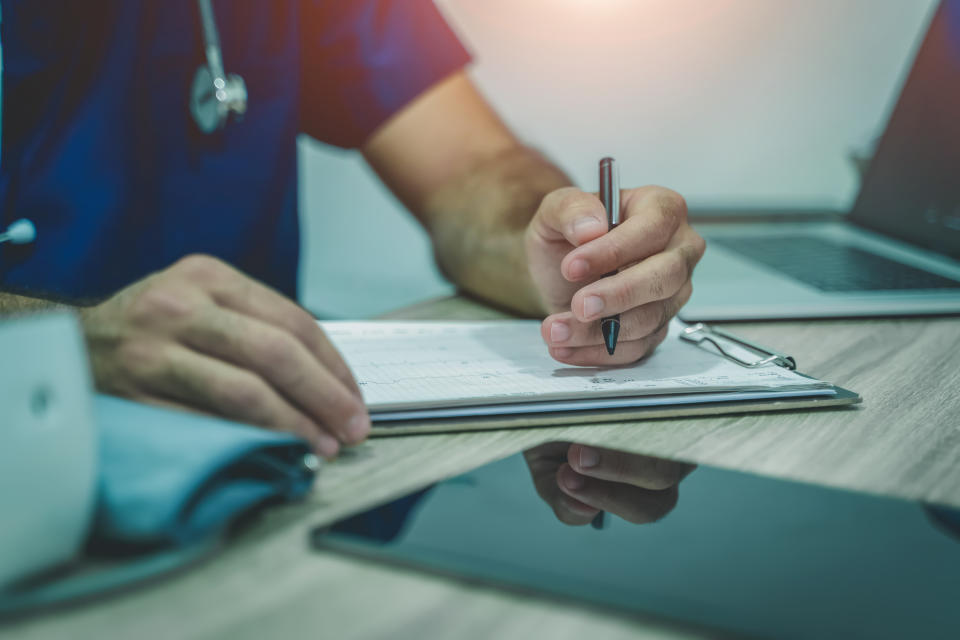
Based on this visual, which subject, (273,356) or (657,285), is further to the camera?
(657,285)

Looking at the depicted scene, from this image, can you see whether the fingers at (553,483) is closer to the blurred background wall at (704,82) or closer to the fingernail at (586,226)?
the fingernail at (586,226)

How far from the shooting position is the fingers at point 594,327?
599mm

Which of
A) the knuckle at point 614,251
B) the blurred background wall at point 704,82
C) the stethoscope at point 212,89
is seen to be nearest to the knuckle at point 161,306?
the knuckle at point 614,251

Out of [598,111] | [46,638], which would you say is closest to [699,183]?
[598,111]

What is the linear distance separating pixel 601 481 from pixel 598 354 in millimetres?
211

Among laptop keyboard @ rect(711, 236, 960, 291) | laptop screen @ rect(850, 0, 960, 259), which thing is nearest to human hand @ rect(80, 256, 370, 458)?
laptop keyboard @ rect(711, 236, 960, 291)

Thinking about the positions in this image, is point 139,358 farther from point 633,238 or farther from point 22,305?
→ point 633,238

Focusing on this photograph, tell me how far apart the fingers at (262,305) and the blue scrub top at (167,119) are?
1.03ft

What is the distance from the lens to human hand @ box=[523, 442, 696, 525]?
0.38 meters

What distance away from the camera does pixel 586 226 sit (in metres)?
0.62

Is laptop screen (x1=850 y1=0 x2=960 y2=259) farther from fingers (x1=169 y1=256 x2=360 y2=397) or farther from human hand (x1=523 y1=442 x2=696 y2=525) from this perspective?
fingers (x1=169 y1=256 x2=360 y2=397)

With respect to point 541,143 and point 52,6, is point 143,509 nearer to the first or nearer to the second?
point 52,6

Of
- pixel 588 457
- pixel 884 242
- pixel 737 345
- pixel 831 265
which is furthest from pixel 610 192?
pixel 884 242

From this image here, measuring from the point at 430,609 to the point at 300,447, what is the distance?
0.12m
